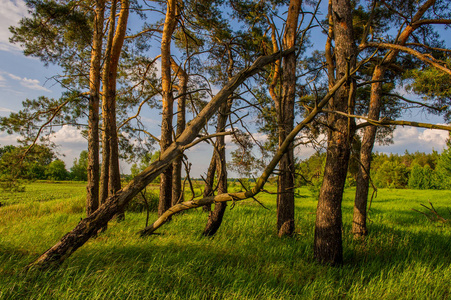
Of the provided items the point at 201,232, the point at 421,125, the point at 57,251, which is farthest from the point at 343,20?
the point at 57,251

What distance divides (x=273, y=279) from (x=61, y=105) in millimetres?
6061

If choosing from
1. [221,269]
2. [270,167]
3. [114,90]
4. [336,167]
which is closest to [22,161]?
[114,90]

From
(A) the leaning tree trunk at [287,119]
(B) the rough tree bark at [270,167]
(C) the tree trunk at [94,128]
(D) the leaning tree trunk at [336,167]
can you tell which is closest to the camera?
(B) the rough tree bark at [270,167]

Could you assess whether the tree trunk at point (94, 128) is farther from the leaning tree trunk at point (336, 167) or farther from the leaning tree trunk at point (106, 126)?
the leaning tree trunk at point (336, 167)

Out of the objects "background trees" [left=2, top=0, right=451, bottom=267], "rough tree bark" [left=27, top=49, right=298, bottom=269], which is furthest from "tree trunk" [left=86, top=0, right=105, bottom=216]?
"rough tree bark" [left=27, top=49, right=298, bottom=269]

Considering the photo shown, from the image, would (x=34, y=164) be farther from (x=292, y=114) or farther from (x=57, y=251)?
(x=292, y=114)

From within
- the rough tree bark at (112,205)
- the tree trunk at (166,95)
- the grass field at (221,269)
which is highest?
Answer: the tree trunk at (166,95)

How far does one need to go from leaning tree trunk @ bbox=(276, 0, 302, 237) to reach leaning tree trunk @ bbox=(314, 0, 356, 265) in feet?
4.56

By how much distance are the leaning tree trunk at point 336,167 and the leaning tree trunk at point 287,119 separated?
1.39 metres

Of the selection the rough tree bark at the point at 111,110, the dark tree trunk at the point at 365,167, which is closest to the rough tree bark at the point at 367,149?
the dark tree trunk at the point at 365,167

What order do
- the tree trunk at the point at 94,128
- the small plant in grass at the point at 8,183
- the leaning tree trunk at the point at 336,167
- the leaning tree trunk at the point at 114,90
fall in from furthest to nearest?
the leaning tree trunk at the point at 114,90 < the small plant in grass at the point at 8,183 < the tree trunk at the point at 94,128 < the leaning tree trunk at the point at 336,167

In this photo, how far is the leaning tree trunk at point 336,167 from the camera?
391cm

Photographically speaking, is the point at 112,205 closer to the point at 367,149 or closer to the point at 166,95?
the point at 166,95

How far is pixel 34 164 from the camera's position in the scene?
22.5 ft
